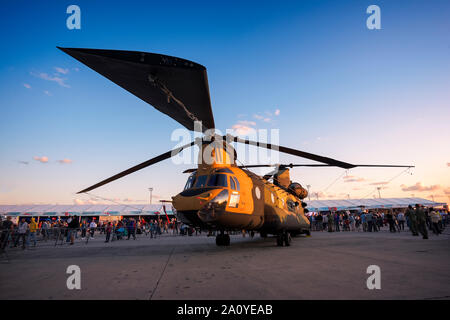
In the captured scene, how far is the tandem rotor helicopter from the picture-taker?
5.46 metres

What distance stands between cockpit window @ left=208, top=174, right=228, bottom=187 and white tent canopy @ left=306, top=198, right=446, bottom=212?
4417 cm

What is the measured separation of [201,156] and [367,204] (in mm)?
55894

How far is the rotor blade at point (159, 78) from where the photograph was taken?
5297 mm

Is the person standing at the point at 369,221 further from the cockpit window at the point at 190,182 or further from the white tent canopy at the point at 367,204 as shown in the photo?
the white tent canopy at the point at 367,204


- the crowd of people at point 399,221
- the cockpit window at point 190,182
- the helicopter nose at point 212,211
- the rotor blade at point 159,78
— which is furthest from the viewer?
the crowd of people at point 399,221

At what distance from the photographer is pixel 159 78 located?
634cm

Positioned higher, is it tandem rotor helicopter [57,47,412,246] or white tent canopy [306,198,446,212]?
tandem rotor helicopter [57,47,412,246]

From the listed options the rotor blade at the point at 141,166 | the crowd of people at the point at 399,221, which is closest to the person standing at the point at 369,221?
the crowd of people at the point at 399,221

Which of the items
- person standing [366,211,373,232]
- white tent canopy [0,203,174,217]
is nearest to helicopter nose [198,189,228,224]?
person standing [366,211,373,232]

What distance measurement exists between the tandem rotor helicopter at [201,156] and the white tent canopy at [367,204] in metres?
41.4

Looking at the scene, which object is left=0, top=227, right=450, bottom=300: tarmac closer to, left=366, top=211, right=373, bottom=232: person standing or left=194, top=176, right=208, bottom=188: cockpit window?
left=194, top=176, right=208, bottom=188: cockpit window

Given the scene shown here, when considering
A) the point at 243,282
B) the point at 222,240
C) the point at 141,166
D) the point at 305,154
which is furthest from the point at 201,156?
the point at 243,282
